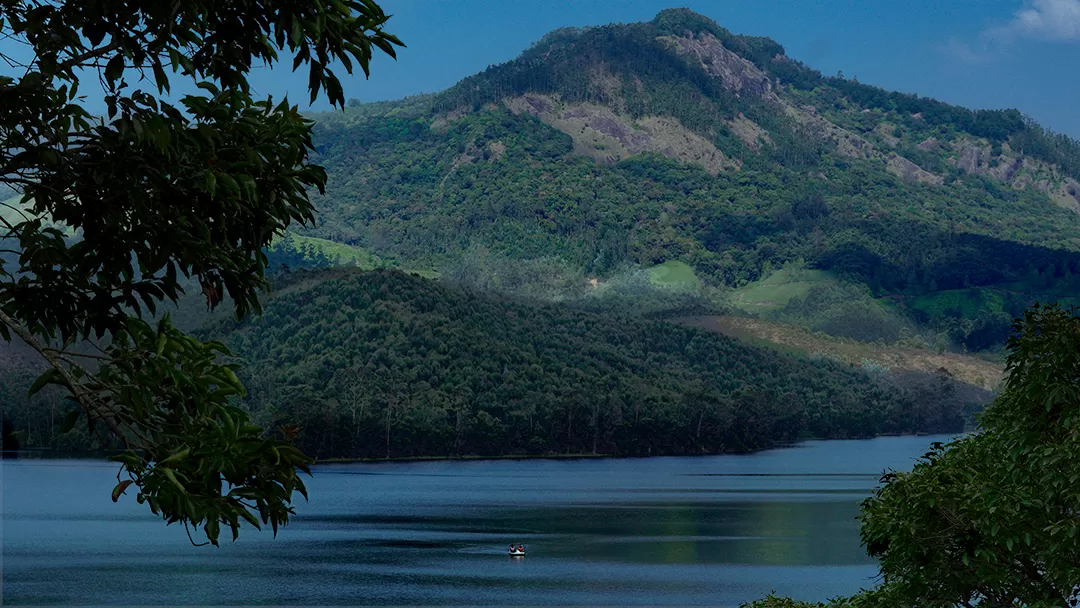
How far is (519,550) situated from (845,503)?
932 inches

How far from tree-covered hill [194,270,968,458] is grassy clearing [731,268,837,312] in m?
17.4

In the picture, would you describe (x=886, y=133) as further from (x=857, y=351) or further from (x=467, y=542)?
(x=467, y=542)

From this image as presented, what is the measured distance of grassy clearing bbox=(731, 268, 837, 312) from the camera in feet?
335

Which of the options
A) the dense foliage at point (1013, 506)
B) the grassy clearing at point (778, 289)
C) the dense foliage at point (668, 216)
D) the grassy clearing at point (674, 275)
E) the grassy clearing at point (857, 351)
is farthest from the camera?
the grassy clearing at point (674, 275)

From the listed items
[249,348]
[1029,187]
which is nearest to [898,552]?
[249,348]

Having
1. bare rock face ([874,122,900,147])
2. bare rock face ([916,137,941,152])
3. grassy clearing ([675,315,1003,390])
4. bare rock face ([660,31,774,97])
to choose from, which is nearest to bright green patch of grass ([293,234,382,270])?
grassy clearing ([675,315,1003,390])

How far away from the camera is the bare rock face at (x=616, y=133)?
419ft

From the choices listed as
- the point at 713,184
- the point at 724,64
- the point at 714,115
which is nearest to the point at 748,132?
the point at 714,115

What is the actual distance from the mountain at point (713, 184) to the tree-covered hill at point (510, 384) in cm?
1321

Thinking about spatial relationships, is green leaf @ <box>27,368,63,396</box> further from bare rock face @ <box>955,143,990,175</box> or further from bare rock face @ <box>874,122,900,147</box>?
bare rock face @ <box>874,122,900,147</box>

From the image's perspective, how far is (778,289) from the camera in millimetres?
106250

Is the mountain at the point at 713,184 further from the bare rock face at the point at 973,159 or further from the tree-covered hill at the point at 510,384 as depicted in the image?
the tree-covered hill at the point at 510,384

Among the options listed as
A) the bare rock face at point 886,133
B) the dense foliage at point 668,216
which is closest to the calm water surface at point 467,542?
the dense foliage at point 668,216

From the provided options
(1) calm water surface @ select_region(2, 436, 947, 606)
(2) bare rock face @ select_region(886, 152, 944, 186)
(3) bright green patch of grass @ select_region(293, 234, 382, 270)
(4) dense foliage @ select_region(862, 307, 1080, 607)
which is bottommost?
(1) calm water surface @ select_region(2, 436, 947, 606)
